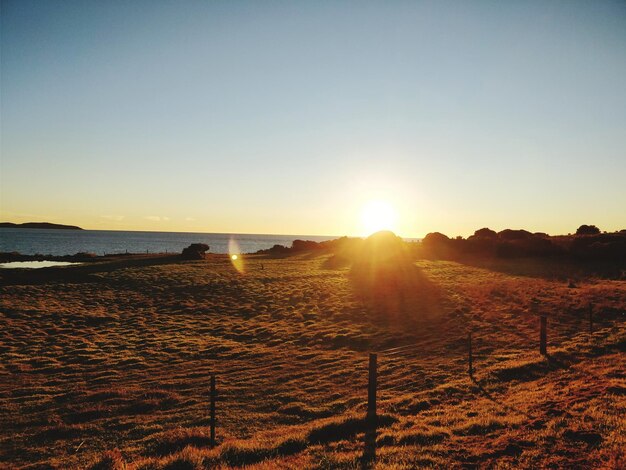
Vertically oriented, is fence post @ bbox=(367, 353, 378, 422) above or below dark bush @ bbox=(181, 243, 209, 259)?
below

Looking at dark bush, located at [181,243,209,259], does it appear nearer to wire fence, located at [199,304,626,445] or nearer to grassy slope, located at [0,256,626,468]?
grassy slope, located at [0,256,626,468]

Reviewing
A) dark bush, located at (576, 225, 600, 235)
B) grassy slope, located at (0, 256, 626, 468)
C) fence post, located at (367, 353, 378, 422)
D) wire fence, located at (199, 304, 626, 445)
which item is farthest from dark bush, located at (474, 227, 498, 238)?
fence post, located at (367, 353, 378, 422)

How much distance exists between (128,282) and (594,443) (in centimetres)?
4719

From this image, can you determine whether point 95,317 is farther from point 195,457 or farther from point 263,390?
point 195,457

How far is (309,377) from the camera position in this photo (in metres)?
19.4

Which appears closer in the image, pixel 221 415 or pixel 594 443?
pixel 594 443

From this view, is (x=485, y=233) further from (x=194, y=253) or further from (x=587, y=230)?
(x=194, y=253)

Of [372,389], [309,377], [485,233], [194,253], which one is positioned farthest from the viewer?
[485,233]

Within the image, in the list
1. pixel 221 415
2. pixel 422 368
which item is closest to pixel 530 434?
pixel 422 368

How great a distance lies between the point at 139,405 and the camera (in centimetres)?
1656

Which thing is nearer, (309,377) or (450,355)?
(309,377)

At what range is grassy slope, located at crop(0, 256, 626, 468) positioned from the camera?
36.8 ft

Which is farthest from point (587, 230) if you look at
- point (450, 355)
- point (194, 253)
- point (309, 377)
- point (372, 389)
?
point (372, 389)

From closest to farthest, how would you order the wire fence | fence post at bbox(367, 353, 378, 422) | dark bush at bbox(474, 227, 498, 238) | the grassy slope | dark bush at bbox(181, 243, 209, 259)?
the grassy slope < fence post at bbox(367, 353, 378, 422) < the wire fence < dark bush at bbox(181, 243, 209, 259) < dark bush at bbox(474, 227, 498, 238)
